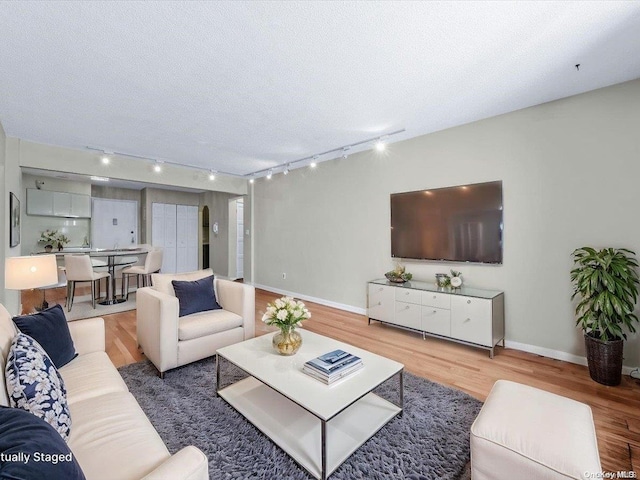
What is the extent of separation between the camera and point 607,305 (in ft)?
7.59

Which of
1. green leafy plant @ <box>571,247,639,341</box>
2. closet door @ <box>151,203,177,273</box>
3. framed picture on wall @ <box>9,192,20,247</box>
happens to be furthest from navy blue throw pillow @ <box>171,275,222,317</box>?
closet door @ <box>151,203,177,273</box>

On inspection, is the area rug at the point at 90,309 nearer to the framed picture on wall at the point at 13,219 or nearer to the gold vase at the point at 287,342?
the framed picture on wall at the point at 13,219

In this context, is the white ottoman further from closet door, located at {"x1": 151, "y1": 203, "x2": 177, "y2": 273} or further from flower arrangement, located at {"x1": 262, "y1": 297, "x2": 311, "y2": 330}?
closet door, located at {"x1": 151, "y1": 203, "x2": 177, "y2": 273}

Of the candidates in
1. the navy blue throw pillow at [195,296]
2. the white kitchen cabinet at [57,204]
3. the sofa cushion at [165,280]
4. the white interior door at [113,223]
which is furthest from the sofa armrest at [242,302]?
the white kitchen cabinet at [57,204]

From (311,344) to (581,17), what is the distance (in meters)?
2.74

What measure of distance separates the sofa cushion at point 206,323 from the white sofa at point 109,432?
727 millimetres

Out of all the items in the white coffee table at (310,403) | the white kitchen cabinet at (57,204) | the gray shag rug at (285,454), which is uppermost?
the white kitchen cabinet at (57,204)

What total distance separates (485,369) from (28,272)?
4.10m

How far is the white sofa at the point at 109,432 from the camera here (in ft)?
3.19

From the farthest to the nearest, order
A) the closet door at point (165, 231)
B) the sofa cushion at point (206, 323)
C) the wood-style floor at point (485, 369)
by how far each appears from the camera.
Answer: the closet door at point (165, 231), the sofa cushion at point (206, 323), the wood-style floor at point (485, 369)

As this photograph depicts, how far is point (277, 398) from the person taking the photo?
2.14 metres

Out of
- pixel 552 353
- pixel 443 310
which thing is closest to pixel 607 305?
pixel 552 353

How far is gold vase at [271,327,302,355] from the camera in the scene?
A: 6.85ft

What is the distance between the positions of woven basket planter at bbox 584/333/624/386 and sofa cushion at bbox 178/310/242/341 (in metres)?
3.16
